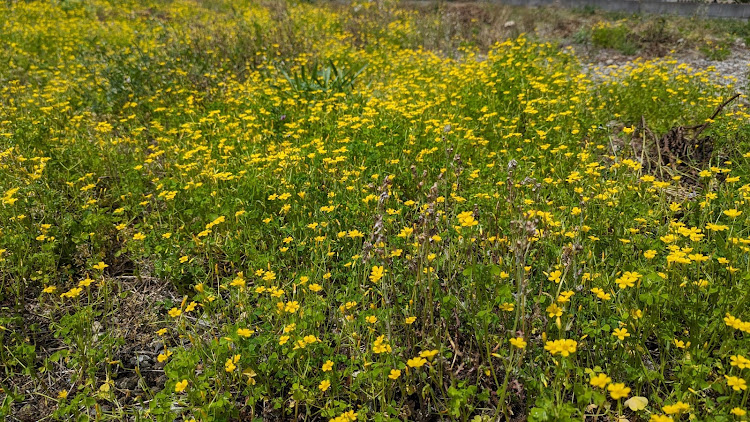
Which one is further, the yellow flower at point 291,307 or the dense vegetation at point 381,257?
the yellow flower at point 291,307

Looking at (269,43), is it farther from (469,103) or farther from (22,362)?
(22,362)

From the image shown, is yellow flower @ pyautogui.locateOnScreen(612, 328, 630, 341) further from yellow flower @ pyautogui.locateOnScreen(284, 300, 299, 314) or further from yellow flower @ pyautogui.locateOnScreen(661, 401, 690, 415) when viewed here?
yellow flower @ pyautogui.locateOnScreen(284, 300, 299, 314)

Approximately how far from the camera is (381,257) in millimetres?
2287

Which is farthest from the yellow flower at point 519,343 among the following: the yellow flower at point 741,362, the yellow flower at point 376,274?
the yellow flower at point 741,362

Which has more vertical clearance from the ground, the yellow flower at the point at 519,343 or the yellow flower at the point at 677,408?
the yellow flower at the point at 519,343

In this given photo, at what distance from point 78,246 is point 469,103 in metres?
3.59

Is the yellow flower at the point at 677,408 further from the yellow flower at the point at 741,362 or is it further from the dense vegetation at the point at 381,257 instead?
the yellow flower at the point at 741,362

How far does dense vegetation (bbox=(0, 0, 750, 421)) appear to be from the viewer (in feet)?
6.82

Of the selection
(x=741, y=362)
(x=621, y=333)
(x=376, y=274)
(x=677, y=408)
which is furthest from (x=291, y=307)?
(x=741, y=362)

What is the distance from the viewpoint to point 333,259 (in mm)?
3021

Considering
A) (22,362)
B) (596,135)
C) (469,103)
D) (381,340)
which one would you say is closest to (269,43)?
(469,103)

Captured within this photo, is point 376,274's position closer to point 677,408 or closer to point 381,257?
point 381,257

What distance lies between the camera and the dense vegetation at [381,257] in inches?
81.8

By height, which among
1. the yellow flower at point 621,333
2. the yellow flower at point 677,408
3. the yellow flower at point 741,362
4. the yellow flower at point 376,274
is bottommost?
the yellow flower at point 677,408
